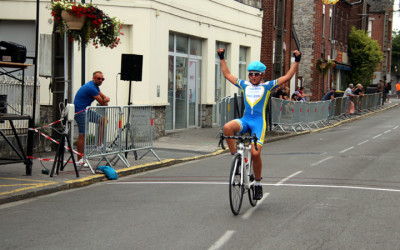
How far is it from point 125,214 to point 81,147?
15.4ft

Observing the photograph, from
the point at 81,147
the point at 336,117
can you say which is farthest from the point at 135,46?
the point at 336,117

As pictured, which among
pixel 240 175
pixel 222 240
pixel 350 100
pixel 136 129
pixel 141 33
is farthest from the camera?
pixel 350 100

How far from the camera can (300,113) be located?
2614 centimetres

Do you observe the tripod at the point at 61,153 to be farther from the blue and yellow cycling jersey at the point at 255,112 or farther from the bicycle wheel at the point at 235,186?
the bicycle wheel at the point at 235,186

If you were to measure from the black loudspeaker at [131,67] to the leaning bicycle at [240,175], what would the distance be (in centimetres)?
649

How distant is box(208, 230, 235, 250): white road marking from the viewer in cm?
621

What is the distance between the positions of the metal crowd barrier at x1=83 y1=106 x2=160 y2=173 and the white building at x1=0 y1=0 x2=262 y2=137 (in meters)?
3.30

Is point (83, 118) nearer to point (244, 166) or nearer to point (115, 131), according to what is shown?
point (115, 131)

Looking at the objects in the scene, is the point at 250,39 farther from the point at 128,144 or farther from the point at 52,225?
the point at 52,225

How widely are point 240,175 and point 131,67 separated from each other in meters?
7.00

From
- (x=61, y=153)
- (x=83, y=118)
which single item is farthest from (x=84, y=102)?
(x=61, y=153)

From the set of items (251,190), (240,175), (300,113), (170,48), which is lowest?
(251,190)

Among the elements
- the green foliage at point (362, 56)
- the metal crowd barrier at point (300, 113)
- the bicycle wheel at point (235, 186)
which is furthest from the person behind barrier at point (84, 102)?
the green foliage at point (362, 56)

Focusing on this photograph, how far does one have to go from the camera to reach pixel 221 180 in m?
11.3
